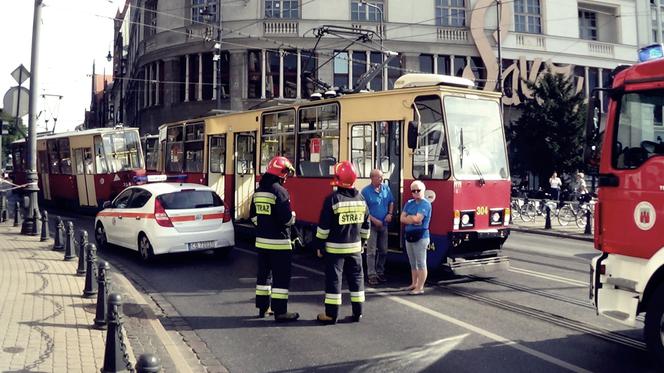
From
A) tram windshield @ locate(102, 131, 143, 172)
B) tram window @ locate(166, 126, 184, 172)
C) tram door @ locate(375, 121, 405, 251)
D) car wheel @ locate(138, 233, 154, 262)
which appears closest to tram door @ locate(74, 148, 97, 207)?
tram windshield @ locate(102, 131, 143, 172)

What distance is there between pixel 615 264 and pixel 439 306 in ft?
8.73

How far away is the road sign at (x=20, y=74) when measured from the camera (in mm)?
14203

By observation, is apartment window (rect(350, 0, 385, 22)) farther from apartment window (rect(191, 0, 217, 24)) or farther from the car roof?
the car roof

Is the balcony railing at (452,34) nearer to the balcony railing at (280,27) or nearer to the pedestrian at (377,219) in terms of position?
the balcony railing at (280,27)

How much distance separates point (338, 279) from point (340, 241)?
1.49 ft

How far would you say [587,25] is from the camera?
130ft

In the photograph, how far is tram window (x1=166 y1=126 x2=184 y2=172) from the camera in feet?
58.0

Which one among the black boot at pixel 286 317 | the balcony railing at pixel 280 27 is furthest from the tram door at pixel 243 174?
the balcony railing at pixel 280 27

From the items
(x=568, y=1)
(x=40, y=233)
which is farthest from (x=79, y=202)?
(x=568, y=1)

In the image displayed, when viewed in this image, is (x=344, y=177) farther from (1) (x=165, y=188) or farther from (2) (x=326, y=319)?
(1) (x=165, y=188)

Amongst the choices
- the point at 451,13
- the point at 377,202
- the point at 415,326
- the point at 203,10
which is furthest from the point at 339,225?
the point at 451,13

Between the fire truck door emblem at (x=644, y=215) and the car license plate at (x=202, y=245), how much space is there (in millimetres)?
7705

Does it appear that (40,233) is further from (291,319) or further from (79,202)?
(291,319)

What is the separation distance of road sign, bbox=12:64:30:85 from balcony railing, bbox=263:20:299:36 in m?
20.6
